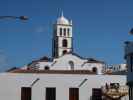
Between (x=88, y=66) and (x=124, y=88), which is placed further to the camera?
(x=88, y=66)

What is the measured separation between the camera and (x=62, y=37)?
92.2m

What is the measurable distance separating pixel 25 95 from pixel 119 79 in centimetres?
943

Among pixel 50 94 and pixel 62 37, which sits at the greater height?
pixel 62 37

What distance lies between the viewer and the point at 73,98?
1880 inches

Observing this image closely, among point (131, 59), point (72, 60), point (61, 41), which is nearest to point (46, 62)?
point (72, 60)

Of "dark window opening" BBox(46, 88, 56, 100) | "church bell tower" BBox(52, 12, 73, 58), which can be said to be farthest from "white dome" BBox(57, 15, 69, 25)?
"dark window opening" BBox(46, 88, 56, 100)

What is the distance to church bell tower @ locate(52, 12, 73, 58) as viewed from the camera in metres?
90.9

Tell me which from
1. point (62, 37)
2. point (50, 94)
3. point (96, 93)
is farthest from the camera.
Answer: point (62, 37)

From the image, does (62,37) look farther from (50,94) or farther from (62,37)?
(50,94)

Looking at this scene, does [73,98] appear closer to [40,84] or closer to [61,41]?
[40,84]

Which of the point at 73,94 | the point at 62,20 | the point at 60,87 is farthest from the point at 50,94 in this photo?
the point at 62,20

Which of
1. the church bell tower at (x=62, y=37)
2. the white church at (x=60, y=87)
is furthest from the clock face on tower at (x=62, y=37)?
the white church at (x=60, y=87)

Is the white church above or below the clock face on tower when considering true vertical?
below

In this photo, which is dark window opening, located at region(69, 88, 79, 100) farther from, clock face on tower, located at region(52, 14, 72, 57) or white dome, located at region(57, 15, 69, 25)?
white dome, located at region(57, 15, 69, 25)
